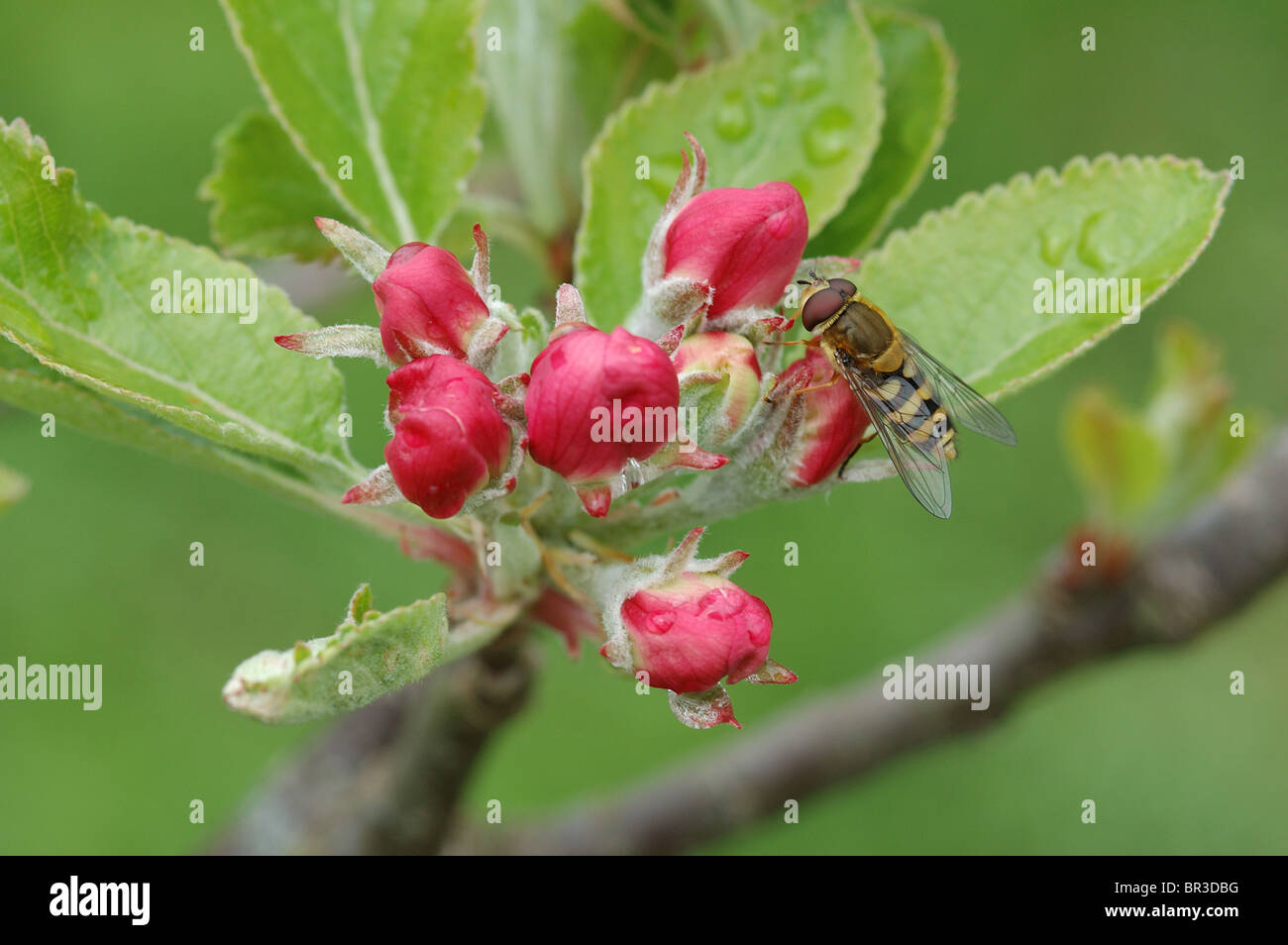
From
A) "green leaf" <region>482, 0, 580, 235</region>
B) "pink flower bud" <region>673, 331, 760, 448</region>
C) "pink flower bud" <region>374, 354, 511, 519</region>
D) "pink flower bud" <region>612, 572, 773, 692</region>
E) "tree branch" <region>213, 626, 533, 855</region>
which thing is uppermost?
"green leaf" <region>482, 0, 580, 235</region>

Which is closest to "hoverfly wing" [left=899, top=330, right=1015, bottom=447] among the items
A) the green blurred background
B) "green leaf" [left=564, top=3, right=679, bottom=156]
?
"green leaf" [left=564, top=3, right=679, bottom=156]

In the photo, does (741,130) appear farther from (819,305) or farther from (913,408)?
(913,408)

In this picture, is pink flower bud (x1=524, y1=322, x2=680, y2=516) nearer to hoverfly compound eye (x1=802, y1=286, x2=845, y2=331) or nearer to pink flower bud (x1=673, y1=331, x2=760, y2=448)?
pink flower bud (x1=673, y1=331, x2=760, y2=448)

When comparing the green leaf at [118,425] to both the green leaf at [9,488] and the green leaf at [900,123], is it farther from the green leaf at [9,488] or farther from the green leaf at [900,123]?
the green leaf at [900,123]

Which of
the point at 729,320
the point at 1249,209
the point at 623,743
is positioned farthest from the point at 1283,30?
the point at 729,320

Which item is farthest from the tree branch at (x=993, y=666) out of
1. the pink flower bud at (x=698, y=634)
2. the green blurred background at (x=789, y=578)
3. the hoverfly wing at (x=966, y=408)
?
the green blurred background at (x=789, y=578)

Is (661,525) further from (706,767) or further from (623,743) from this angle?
(623,743)
